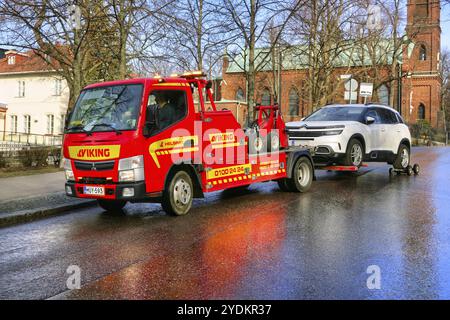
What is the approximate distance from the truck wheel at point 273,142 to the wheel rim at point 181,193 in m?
2.55

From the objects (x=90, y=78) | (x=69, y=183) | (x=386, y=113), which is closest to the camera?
(x=69, y=183)

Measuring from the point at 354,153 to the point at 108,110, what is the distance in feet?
24.2

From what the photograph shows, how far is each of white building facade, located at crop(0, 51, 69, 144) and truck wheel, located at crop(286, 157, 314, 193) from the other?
124 ft

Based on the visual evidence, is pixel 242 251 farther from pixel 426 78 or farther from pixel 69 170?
pixel 426 78

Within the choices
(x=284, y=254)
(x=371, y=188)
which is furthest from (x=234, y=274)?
(x=371, y=188)

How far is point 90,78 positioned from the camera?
27.4 meters

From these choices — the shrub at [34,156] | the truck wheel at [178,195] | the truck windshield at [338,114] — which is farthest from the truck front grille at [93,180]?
the shrub at [34,156]

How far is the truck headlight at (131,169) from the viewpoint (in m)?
7.70

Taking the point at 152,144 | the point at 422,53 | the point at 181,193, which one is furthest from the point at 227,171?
the point at 422,53

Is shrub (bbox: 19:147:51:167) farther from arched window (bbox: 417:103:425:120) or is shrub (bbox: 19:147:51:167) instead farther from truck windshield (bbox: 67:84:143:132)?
arched window (bbox: 417:103:425:120)

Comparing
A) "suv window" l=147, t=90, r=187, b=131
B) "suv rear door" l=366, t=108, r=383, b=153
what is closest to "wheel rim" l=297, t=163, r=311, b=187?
"suv rear door" l=366, t=108, r=383, b=153

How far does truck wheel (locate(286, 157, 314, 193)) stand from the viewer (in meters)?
11.1

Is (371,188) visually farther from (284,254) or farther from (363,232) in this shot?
(284,254)

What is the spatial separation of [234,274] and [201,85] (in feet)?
16.0
